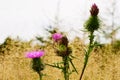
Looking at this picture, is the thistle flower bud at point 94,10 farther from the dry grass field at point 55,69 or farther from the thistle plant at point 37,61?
the dry grass field at point 55,69

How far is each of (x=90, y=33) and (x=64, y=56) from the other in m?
0.34

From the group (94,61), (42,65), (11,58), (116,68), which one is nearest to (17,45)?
(11,58)

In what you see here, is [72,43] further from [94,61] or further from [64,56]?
[64,56]

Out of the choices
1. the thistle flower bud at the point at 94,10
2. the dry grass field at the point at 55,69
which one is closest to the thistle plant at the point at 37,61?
the thistle flower bud at the point at 94,10

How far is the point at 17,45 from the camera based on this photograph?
6004mm

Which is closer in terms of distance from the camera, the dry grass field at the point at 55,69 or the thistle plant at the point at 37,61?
the thistle plant at the point at 37,61

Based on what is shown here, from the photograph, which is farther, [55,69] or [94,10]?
[55,69]

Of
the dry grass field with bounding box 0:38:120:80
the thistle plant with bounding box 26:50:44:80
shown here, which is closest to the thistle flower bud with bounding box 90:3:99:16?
the thistle plant with bounding box 26:50:44:80

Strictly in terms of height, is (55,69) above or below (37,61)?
below

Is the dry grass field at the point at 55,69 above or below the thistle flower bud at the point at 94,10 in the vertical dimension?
below

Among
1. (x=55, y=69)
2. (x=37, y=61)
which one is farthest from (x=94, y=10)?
(x=55, y=69)

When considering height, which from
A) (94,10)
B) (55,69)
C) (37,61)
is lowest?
(55,69)

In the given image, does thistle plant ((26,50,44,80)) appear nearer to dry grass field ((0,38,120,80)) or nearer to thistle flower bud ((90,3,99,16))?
thistle flower bud ((90,3,99,16))

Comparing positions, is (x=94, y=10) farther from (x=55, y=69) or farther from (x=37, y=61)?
(x=55, y=69)
